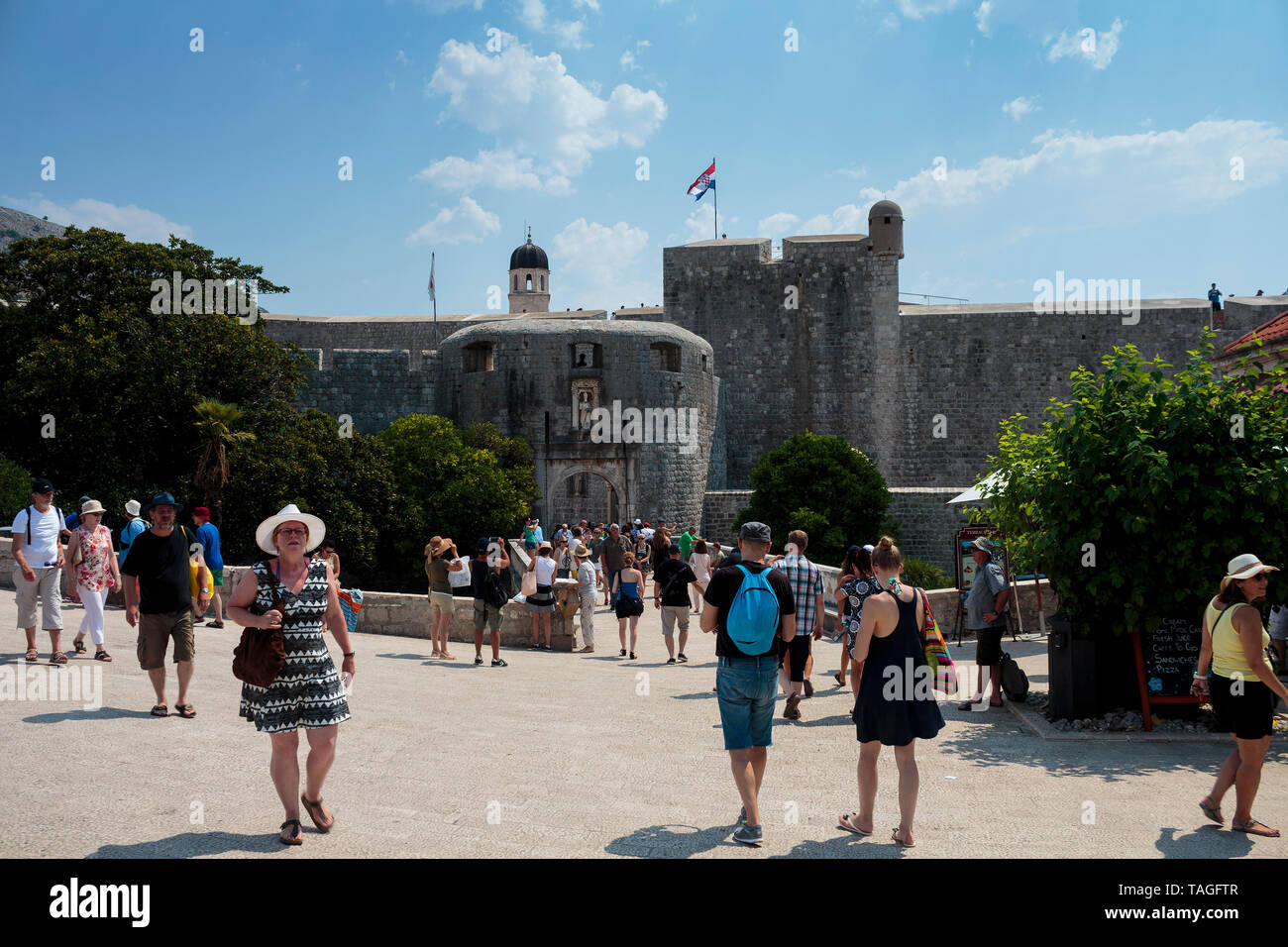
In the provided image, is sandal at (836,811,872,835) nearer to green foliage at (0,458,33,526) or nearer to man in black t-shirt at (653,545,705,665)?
man in black t-shirt at (653,545,705,665)

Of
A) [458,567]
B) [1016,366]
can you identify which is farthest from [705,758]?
[1016,366]

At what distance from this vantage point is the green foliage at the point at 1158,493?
7.38 m

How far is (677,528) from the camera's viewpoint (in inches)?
1112

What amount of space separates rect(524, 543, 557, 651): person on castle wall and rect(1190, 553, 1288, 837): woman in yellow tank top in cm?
722

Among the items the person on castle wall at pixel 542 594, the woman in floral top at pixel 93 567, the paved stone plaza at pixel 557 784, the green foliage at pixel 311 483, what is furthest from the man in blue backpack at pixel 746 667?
the green foliage at pixel 311 483

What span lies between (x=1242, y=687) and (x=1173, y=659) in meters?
2.87

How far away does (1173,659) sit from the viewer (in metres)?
7.75

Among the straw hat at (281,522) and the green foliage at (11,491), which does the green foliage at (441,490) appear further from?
the straw hat at (281,522)

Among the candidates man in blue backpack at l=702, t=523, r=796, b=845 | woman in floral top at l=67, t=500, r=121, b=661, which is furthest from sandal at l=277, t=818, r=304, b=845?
woman in floral top at l=67, t=500, r=121, b=661

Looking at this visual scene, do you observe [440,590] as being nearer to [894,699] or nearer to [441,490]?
[894,699]

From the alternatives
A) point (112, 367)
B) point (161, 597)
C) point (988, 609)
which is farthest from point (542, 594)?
point (112, 367)

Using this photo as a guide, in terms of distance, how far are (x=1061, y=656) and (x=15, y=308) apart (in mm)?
23507

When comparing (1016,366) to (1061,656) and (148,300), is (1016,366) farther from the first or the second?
(1061,656)

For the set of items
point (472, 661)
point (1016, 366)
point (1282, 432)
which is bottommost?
point (472, 661)
